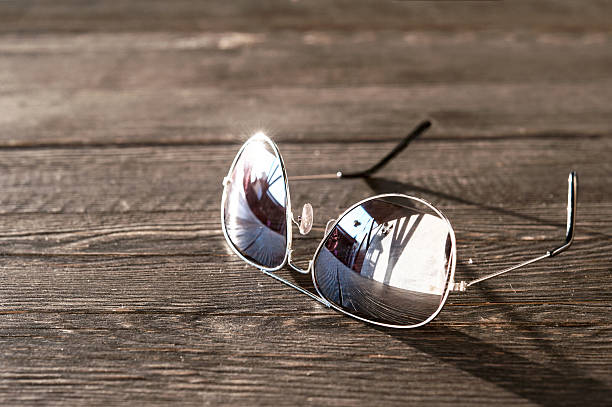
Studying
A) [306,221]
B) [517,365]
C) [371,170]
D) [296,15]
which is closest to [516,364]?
[517,365]

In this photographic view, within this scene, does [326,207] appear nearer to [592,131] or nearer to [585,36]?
[592,131]

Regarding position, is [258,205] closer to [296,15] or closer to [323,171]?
[323,171]

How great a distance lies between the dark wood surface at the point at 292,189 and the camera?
1.72ft

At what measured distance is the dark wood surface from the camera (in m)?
0.52

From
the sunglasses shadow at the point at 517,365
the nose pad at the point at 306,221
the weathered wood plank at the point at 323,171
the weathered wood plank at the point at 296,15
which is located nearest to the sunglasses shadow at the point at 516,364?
the sunglasses shadow at the point at 517,365

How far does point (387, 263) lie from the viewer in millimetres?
602

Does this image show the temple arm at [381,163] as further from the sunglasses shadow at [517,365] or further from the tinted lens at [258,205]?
the sunglasses shadow at [517,365]

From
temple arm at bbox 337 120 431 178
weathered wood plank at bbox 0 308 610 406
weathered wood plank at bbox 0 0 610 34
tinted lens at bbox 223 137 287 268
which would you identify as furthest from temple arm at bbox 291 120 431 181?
weathered wood plank at bbox 0 0 610 34

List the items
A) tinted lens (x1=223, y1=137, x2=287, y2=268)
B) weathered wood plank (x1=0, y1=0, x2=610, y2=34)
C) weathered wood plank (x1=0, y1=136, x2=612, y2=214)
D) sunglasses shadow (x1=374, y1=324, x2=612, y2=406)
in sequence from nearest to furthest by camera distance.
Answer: sunglasses shadow (x1=374, y1=324, x2=612, y2=406) < tinted lens (x1=223, y1=137, x2=287, y2=268) < weathered wood plank (x1=0, y1=136, x2=612, y2=214) < weathered wood plank (x1=0, y1=0, x2=610, y2=34)

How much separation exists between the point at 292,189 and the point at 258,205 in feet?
0.52

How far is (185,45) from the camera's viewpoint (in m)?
1.47

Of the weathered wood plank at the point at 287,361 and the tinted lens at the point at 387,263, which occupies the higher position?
the tinted lens at the point at 387,263

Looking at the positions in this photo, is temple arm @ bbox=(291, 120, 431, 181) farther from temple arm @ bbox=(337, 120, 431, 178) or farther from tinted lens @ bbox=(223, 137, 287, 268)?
tinted lens @ bbox=(223, 137, 287, 268)

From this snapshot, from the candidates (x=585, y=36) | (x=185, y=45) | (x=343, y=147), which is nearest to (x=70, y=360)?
(x=343, y=147)
